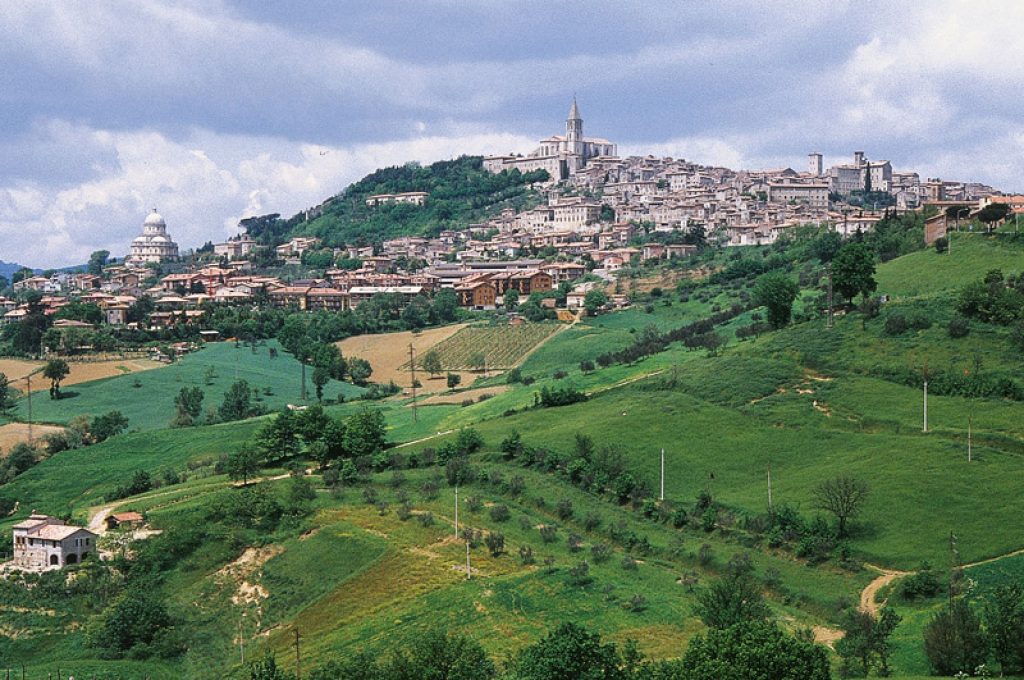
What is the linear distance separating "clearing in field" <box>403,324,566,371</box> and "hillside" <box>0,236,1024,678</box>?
18070 mm

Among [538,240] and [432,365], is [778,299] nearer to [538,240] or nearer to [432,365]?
[432,365]

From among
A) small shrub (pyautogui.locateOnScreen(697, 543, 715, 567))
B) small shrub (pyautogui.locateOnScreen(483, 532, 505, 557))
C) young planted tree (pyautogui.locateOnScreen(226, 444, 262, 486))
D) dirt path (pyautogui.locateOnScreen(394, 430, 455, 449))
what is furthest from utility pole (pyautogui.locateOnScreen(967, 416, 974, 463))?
young planted tree (pyautogui.locateOnScreen(226, 444, 262, 486))

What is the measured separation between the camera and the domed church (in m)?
161

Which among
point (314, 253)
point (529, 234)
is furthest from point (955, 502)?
point (314, 253)

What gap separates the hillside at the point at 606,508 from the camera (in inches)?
1377

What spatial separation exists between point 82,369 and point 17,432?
14.6 metres

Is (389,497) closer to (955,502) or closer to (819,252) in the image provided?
(955,502)

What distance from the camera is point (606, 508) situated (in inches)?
1711

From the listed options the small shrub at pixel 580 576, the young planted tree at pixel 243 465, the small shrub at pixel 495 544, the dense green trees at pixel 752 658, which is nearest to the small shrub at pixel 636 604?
the small shrub at pixel 580 576

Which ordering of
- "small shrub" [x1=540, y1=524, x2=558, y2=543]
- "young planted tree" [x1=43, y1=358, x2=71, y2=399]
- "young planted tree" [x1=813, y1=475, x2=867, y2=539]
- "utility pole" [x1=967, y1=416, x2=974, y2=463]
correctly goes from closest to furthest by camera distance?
→ "young planted tree" [x1=813, y1=475, x2=867, y2=539], "small shrub" [x1=540, y1=524, x2=558, y2=543], "utility pole" [x1=967, y1=416, x2=974, y2=463], "young planted tree" [x1=43, y1=358, x2=71, y2=399]

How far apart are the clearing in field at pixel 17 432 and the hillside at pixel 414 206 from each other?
75870 mm

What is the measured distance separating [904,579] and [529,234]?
10093cm

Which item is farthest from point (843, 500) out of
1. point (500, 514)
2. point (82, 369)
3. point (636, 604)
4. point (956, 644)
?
point (82, 369)

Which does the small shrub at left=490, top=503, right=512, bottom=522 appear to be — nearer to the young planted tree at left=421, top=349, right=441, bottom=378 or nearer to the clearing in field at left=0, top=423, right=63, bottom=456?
the clearing in field at left=0, top=423, right=63, bottom=456
